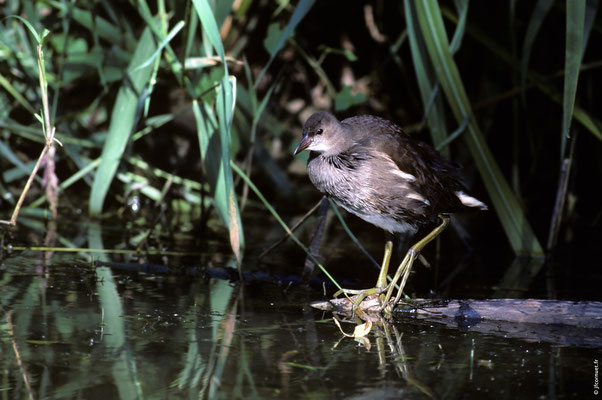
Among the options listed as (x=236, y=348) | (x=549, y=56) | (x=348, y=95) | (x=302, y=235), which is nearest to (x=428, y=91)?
(x=348, y=95)

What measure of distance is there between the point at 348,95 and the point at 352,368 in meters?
2.62

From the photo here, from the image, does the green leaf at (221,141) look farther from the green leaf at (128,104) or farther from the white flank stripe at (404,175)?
the white flank stripe at (404,175)

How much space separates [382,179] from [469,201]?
550 mm

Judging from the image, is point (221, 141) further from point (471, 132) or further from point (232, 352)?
point (471, 132)

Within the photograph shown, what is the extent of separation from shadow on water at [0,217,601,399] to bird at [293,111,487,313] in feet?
1.50

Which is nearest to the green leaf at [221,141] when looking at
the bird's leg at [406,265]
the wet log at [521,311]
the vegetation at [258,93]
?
the vegetation at [258,93]

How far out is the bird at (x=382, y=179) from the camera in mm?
3668

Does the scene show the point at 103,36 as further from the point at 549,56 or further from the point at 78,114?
the point at 549,56

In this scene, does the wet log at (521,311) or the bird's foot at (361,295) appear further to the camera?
the bird's foot at (361,295)

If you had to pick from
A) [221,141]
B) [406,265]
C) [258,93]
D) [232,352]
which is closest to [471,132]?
[406,265]

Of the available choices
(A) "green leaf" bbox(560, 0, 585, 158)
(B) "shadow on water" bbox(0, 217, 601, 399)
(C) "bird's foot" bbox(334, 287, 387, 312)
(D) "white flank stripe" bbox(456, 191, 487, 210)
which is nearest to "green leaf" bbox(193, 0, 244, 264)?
(B) "shadow on water" bbox(0, 217, 601, 399)

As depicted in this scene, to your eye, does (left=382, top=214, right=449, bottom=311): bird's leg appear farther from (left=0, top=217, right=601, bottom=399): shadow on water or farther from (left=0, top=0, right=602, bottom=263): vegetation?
(left=0, top=0, right=602, bottom=263): vegetation

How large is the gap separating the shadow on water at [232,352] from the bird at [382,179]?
1.50 ft

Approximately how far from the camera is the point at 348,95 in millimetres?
4996
